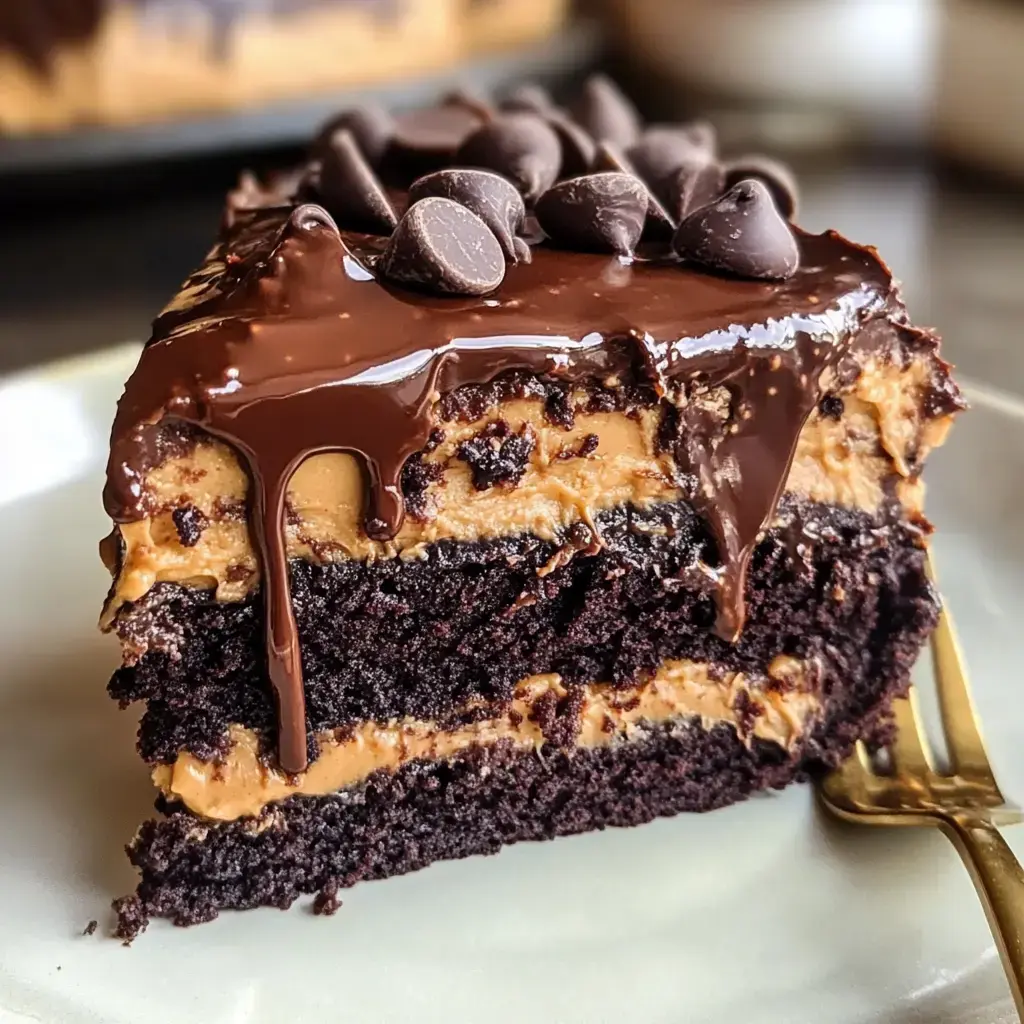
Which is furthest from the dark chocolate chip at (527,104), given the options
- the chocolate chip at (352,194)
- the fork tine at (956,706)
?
the fork tine at (956,706)

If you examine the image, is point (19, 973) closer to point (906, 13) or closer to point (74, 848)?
point (74, 848)

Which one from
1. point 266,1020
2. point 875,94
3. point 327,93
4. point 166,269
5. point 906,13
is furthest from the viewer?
point 875,94

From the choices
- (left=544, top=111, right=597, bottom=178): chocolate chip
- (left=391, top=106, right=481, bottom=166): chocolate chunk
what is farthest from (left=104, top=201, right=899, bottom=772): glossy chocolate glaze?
(left=391, top=106, right=481, bottom=166): chocolate chunk

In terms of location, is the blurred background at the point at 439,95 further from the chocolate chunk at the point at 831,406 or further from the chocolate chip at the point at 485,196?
the chocolate chip at the point at 485,196

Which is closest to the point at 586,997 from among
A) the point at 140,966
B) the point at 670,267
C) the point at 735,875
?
the point at 735,875

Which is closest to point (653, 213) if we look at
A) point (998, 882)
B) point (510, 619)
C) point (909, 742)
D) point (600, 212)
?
point (600, 212)

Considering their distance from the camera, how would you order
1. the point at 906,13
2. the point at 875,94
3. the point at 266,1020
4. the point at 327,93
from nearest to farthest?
the point at 266,1020 < the point at 327,93 < the point at 906,13 < the point at 875,94

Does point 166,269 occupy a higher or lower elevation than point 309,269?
lower
